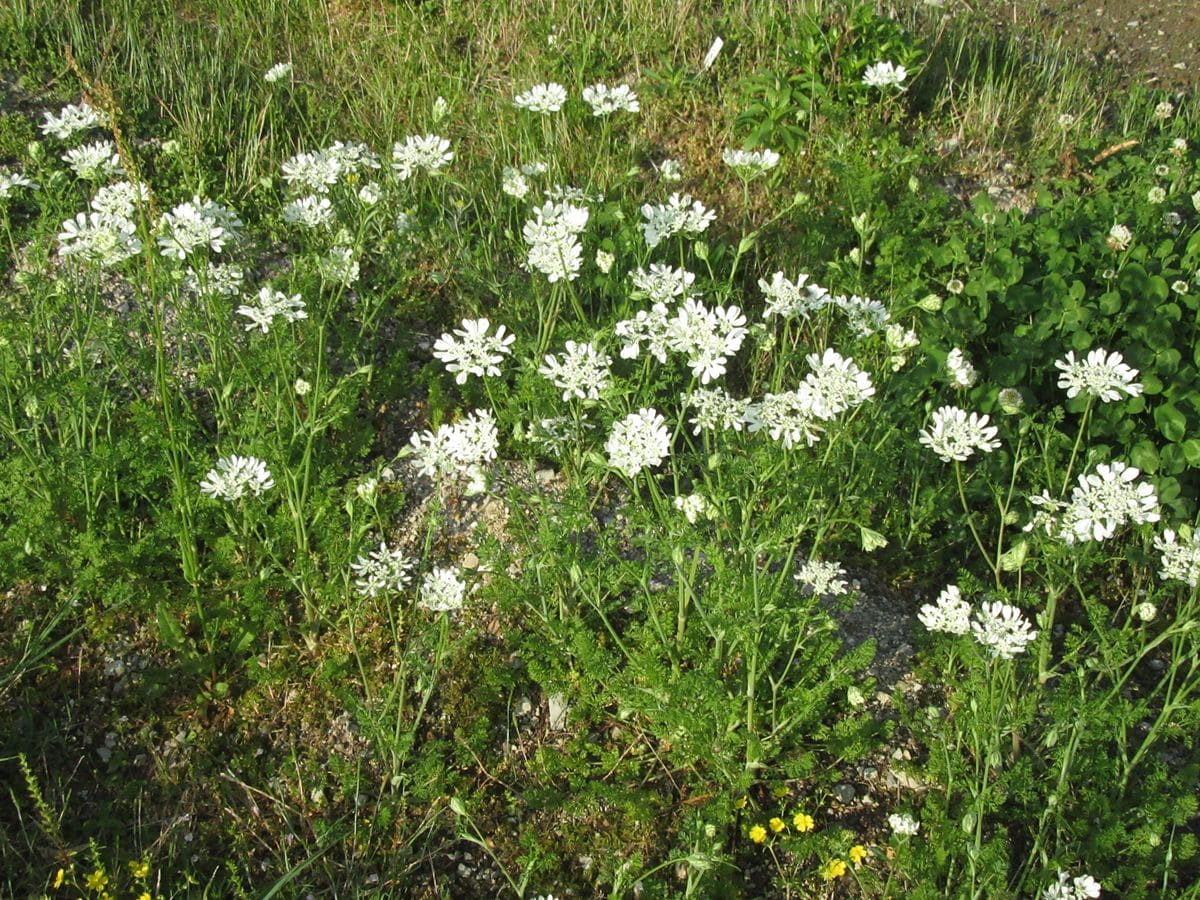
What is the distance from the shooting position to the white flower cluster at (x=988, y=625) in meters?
2.71

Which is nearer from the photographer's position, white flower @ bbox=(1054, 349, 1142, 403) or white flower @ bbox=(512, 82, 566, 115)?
white flower @ bbox=(1054, 349, 1142, 403)

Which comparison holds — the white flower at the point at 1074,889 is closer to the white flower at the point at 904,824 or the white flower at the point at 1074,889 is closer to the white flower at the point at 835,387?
the white flower at the point at 904,824

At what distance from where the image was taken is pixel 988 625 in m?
2.74

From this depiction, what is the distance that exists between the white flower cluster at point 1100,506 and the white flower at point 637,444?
96 cm

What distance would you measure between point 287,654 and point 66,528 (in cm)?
78

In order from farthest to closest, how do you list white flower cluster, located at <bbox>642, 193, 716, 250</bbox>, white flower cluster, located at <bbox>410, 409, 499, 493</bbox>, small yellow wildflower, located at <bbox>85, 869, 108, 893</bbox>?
1. white flower cluster, located at <bbox>642, 193, 716, 250</bbox>
2. white flower cluster, located at <bbox>410, 409, 499, 493</bbox>
3. small yellow wildflower, located at <bbox>85, 869, 108, 893</bbox>

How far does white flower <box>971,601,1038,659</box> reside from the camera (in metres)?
2.71

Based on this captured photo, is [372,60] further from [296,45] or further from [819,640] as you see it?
[819,640]

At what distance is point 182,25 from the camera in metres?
5.59

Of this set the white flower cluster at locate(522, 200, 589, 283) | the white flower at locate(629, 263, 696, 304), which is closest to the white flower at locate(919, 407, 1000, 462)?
the white flower at locate(629, 263, 696, 304)

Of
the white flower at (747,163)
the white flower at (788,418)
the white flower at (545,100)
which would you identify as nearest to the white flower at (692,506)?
the white flower at (788,418)

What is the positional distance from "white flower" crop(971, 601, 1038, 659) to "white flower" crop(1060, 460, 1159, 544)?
245 millimetres

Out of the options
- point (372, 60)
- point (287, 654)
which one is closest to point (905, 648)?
point (287, 654)

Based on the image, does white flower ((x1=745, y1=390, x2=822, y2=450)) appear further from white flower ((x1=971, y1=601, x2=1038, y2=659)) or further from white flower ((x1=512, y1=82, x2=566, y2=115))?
white flower ((x1=512, y1=82, x2=566, y2=115))
